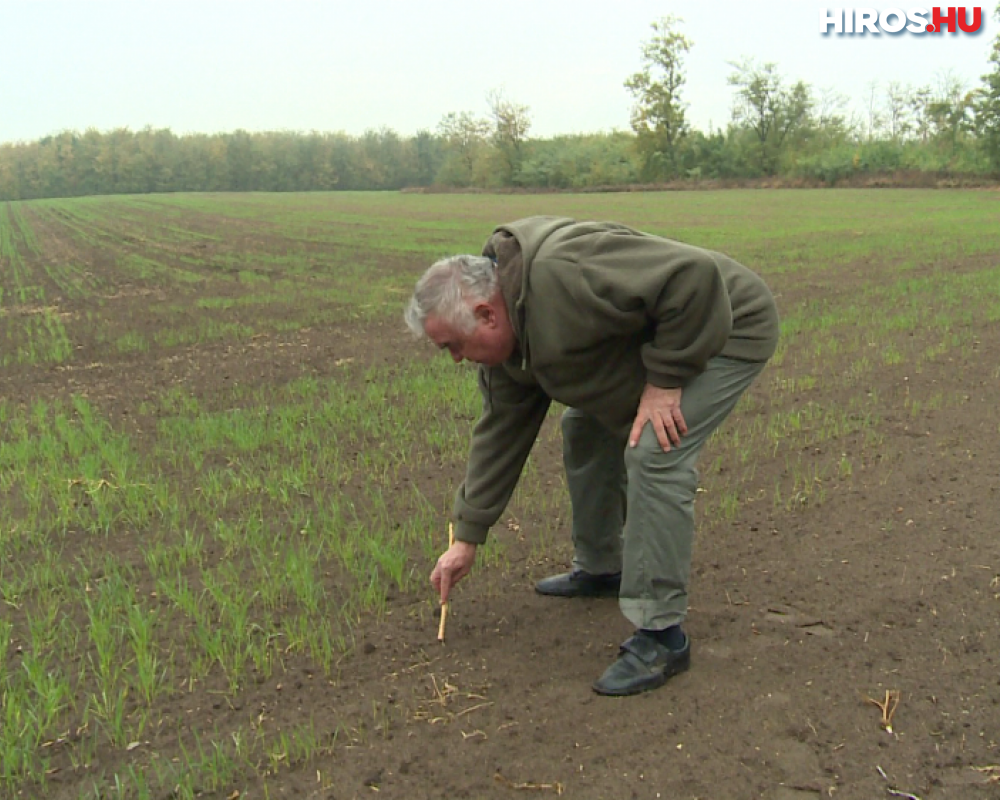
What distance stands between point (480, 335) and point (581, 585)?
50.8 inches

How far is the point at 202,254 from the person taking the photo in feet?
65.2

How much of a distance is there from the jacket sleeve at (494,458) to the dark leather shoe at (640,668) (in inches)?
22.4

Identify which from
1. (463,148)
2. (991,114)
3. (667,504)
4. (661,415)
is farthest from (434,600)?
(463,148)

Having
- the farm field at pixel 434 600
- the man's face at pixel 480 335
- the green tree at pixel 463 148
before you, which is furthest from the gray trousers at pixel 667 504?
the green tree at pixel 463 148

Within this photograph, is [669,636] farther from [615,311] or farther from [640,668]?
[615,311]

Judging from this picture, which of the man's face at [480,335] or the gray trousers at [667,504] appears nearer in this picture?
the man's face at [480,335]

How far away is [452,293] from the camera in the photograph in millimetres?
2596

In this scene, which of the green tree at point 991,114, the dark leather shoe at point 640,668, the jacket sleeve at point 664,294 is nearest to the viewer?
the jacket sleeve at point 664,294

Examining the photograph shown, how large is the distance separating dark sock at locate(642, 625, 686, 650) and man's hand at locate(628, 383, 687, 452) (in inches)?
22.7

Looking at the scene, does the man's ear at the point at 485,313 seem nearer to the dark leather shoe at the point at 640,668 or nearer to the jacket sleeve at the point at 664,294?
the jacket sleeve at the point at 664,294

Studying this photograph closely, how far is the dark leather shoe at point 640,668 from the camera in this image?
9.25 ft

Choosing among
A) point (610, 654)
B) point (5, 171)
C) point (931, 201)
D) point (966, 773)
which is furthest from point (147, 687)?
point (5, 171)

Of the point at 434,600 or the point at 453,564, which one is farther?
the point at 434,600

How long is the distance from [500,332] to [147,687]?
61.8 inches
